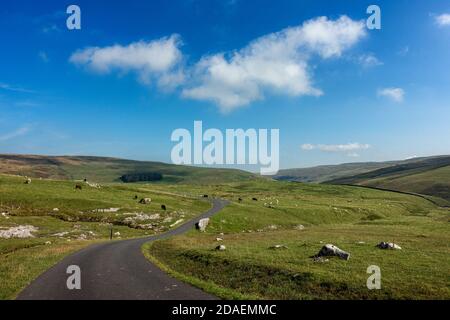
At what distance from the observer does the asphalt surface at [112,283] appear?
78.0 ft

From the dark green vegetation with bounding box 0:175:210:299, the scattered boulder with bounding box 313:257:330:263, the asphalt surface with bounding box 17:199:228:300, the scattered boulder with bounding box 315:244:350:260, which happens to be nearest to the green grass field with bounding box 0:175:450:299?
the dark green vegetation with bounding box 0:175:210:299

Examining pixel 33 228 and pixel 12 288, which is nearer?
pixel 12 288

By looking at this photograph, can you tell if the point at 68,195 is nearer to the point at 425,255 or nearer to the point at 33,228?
the point at 33,228

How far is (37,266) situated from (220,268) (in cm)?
1634

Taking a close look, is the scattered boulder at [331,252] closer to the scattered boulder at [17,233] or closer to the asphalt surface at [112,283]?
the asphalt surface at [112,283]

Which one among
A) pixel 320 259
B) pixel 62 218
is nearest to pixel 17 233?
pixel 62 218

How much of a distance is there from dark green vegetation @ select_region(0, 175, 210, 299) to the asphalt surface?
113 inches

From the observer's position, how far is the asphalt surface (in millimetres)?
23781

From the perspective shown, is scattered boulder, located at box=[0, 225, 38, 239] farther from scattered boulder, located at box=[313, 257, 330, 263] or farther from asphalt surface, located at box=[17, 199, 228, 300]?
scattered boulder, located at box=[313, 257, 330, 263]

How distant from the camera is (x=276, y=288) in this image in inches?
1037

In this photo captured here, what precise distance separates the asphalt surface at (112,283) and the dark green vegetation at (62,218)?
2.88 metres

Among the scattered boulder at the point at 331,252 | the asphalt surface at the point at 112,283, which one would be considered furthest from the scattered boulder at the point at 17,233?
the scattered boulder at the point at 331,252

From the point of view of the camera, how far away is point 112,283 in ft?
89.1
